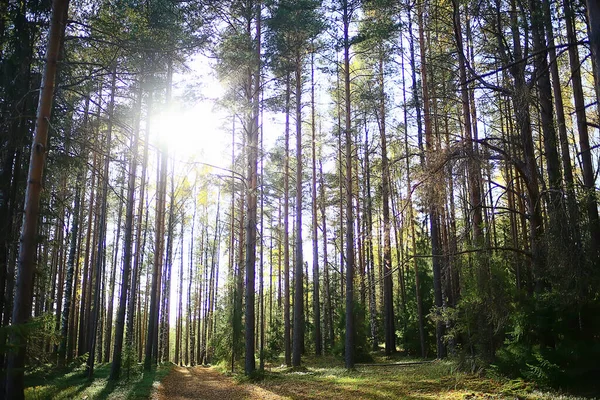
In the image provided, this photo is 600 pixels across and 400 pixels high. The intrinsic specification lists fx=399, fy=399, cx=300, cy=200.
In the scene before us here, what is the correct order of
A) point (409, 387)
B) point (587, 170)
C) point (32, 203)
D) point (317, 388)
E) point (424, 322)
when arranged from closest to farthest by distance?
A: point (32, 203) → point (587, 170) → point (409, 387) → point (317, 388) → point (424, 322)

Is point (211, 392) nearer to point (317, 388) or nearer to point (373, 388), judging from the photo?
point (317, 388)

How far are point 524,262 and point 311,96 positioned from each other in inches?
562

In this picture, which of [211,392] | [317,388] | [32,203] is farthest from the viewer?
[211,392]

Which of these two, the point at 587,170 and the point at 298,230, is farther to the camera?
the point at 298,230

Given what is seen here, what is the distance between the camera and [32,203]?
6.02 meters

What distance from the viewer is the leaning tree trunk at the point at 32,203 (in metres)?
5.56

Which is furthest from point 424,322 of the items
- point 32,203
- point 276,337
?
point 32,203

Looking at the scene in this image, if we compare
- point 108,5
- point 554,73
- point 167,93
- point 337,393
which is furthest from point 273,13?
point 337,393

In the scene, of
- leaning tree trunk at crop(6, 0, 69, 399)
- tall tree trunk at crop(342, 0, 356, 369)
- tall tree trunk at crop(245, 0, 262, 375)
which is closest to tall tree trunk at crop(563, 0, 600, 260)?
tall tree trunk at crop(342, 0, 356, 369)

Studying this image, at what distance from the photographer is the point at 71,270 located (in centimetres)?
1480

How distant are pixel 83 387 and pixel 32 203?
711 cm

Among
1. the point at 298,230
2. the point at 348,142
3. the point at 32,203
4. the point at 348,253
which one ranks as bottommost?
the point at 348,253

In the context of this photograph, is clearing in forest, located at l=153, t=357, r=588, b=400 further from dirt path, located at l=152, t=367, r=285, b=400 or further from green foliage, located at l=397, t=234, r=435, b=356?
green foliage, located at l=397, t=234, r=435, b=356

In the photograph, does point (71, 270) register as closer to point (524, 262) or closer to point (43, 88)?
point (43, 88)
